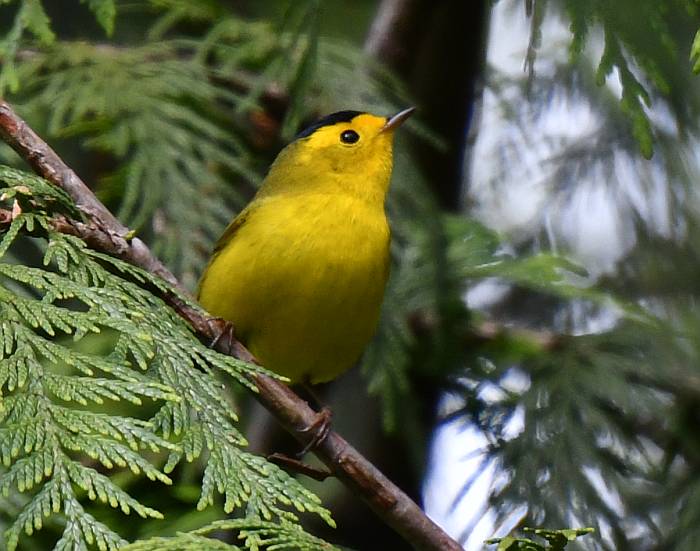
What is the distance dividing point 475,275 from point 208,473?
2152mm

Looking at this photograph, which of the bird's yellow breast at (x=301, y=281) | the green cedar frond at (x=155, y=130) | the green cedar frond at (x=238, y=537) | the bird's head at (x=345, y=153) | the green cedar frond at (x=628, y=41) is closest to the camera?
the green cedar frond at (x=238, y=537)

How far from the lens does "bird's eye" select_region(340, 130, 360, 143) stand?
3.80m

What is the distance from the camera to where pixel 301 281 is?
3113 millimetres

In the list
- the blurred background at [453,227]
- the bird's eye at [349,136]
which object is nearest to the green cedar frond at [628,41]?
the blurred background at [453,227]

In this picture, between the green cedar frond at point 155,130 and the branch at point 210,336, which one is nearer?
the branch at point 210,336

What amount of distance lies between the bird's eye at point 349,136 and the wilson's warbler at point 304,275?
0.84 feet

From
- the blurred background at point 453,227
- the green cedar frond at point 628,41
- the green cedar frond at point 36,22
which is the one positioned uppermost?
the green cedar frond at point 628,41

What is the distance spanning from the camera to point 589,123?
15.8ft

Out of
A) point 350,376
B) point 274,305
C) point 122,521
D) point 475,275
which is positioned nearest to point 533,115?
point 475,275

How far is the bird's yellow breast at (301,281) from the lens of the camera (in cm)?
313

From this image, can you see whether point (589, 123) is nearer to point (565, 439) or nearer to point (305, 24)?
point (565, 439)

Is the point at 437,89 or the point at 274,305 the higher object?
the point at 437,89

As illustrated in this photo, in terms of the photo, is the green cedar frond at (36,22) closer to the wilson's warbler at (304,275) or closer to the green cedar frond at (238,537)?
the wilson's warbler at (304,275)

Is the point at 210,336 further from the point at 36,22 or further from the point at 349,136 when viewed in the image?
the point at 349,136
